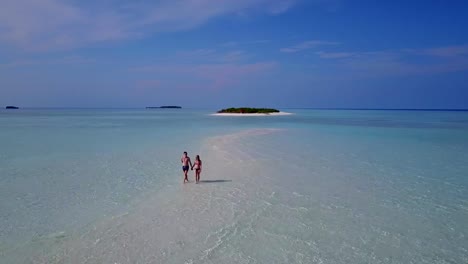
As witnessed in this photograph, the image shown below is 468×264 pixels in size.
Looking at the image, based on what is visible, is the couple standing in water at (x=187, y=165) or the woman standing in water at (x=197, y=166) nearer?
the couple standing in water at (x=187, y=165)

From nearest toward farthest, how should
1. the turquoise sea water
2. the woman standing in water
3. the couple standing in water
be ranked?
the turquoise sea water < the couple standing in water < the woman standing in water

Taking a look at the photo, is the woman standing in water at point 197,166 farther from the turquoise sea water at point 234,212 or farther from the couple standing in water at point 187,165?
the turquoise sea water at point 234,212

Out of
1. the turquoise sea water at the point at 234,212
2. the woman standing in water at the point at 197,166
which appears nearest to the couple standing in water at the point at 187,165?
the woman standing in water at the point at 197,166

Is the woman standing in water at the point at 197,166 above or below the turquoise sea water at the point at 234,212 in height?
above

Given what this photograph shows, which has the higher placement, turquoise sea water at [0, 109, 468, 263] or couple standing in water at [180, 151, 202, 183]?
couple standing in water at [180, 151, 202, 183]

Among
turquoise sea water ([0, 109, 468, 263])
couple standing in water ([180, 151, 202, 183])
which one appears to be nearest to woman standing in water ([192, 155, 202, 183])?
couple standing in water ([180, 151, 202, 183])

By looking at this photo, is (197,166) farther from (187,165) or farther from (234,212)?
(234,212)

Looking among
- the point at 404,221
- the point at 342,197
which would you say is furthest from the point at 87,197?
the point at 404,221

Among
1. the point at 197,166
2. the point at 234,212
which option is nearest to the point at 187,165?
the point at 197,166

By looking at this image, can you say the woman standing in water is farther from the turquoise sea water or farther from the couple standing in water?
the turquoise sea water

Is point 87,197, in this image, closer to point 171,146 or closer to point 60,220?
point 60,220

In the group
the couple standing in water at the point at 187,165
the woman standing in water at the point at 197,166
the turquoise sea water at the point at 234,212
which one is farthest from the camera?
the woman standing in water at the point at 197,166
